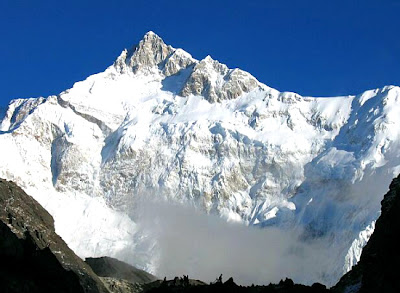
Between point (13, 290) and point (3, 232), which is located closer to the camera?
point (13, 290)

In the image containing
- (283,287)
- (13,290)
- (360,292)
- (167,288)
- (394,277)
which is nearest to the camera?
(13,290)

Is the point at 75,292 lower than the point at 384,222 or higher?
lower

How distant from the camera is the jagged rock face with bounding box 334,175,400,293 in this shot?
95.8m

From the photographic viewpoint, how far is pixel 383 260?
99.8m

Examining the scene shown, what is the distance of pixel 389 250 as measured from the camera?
4026 inches

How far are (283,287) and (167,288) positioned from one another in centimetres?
1644

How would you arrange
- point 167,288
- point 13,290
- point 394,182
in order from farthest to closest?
point 394,182 < point 167,288 < point 13,290

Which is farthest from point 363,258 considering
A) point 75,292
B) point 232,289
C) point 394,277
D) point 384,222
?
point 75,292

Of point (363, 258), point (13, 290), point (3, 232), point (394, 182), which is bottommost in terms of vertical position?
point (13, 290)

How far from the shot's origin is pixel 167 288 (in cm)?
12312

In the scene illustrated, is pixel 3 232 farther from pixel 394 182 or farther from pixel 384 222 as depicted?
pixel 394 182

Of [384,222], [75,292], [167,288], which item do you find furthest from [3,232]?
[384,222]

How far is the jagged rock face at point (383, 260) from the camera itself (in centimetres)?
9575

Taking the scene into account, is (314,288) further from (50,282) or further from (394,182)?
(50,282)
